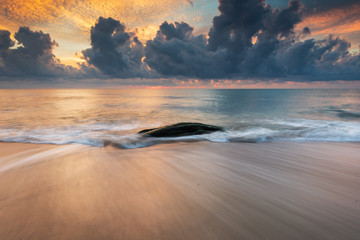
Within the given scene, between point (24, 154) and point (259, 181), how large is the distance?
5.18 metres

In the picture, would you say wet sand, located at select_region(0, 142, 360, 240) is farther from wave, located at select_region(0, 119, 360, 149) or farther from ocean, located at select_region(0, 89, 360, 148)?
ocean, located at select_region(0, 89, 360, 148)

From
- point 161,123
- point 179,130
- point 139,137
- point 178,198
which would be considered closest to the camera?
point 178,198

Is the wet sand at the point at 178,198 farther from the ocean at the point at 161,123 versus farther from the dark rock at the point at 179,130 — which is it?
the dark rock at the point at 179,130

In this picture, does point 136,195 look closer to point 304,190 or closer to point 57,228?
point 57,228

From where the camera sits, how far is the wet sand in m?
1.59

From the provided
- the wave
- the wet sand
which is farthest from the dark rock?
the wet sand

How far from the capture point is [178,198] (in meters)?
2.15

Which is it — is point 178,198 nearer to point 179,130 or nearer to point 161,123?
point 179,130

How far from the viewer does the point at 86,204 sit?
198cm

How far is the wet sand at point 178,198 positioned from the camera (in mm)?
1594

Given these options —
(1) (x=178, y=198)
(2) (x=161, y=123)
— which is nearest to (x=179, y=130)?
(1) (x=178, y=198)

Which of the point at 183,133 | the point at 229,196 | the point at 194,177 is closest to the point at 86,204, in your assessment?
the point at 194,177

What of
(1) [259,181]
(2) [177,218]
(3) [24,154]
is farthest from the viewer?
(3) [24,154]

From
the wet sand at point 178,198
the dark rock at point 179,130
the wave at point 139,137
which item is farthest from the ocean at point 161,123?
the wet sand at point 178,198
